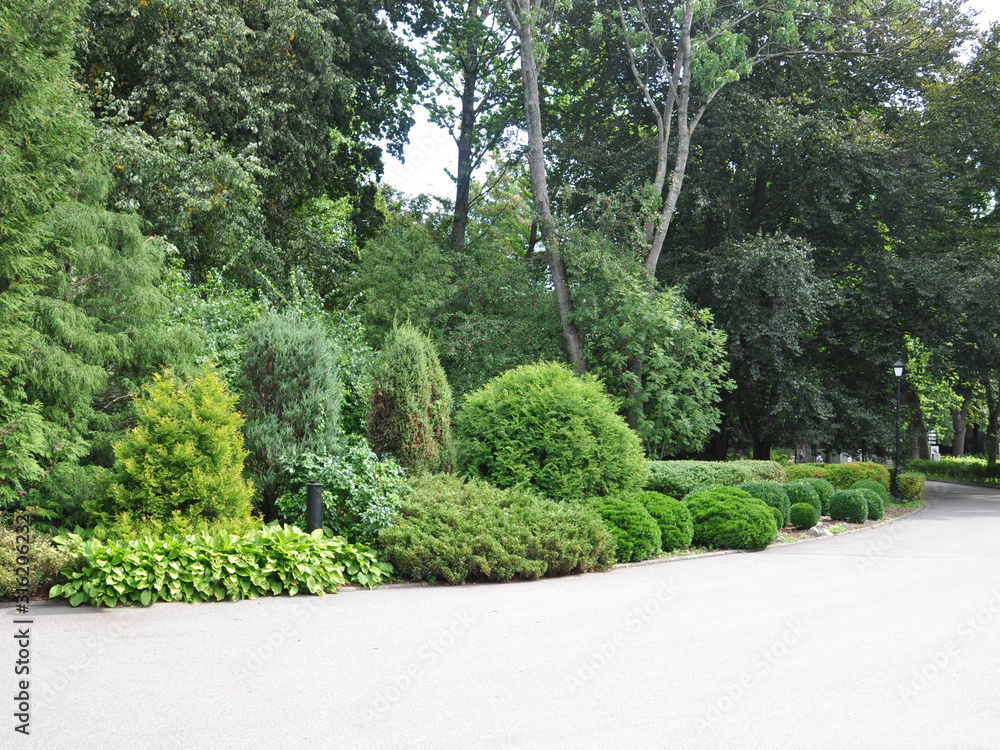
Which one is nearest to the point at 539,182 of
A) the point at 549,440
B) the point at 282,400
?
the point at 549,440

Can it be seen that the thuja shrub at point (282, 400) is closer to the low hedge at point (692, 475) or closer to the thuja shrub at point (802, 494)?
the low hedge at point (692, 475)

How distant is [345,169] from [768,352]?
43.4ft

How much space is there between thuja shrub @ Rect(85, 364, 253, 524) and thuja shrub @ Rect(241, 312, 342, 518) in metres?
1.00

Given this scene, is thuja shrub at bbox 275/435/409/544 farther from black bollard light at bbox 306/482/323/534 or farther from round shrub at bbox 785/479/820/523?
round shrub at bbox 785/479/820/523

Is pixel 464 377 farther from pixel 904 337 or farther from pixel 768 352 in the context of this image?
pixel 904 337

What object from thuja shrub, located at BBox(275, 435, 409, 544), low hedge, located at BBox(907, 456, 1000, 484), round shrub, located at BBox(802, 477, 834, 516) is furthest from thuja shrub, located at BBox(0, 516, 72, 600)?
low hedge, located at BBox(907, 456, 1000, 484)

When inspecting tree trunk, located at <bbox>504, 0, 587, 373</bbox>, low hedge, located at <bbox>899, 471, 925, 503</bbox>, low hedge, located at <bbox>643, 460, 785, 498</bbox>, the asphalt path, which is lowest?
low hedge, located at <bbox>899, 471, 925, 503</bbox>

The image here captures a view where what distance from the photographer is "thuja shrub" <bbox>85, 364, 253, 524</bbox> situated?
7.23 metres

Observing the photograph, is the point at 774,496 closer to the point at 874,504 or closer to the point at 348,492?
the point at 874,504

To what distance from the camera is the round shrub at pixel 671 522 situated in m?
9.97

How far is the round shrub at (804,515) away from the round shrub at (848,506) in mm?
1773

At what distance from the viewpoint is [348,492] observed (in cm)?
845

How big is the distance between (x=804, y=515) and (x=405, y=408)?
25.1ft

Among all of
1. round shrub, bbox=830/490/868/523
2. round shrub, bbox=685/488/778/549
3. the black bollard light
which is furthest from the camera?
round shrub, bbox=830/490/868/523
